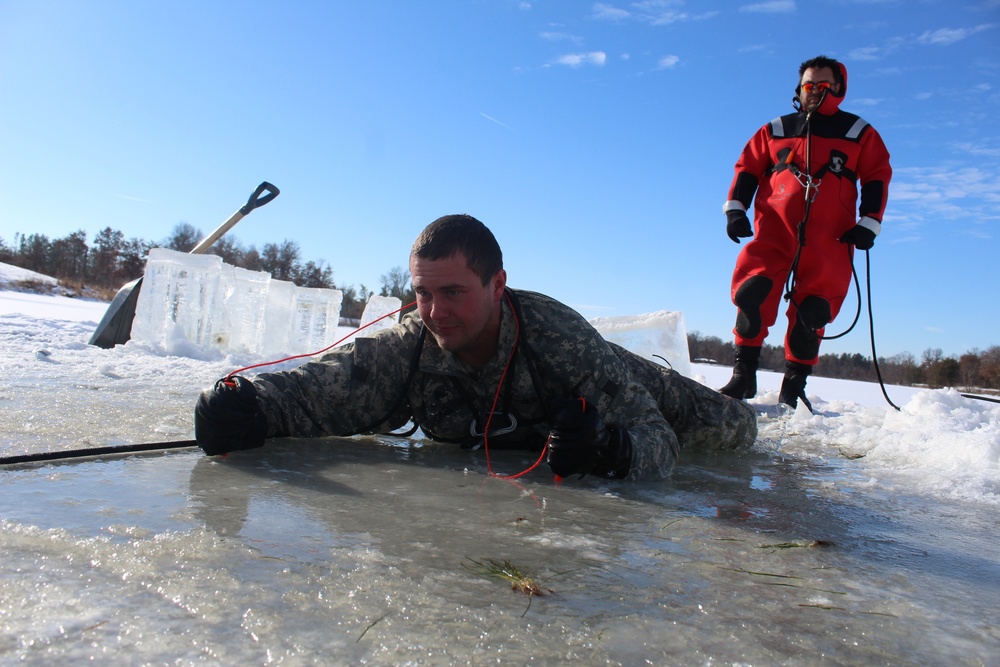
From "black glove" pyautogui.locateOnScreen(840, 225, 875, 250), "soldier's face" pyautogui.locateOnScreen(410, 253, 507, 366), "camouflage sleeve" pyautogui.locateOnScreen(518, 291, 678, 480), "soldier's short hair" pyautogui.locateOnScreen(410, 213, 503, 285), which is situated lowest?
"camouflage sleeve" pyautogui.locateOnScreen(518, 291, 678, 480)

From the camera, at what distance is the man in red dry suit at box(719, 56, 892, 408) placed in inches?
179

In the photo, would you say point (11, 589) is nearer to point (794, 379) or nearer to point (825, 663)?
point (825, 663)

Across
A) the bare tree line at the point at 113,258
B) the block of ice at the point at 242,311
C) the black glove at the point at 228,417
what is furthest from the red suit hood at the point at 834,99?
the bare tree line at the point at 113,258

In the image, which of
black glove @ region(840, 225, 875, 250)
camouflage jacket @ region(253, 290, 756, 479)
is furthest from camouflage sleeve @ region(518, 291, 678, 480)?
black glove @ region(840, 225, 875, 250)

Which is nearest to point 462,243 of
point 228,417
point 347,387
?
point 347,387

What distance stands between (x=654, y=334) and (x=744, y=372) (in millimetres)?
835

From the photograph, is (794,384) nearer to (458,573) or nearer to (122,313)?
(458,573)

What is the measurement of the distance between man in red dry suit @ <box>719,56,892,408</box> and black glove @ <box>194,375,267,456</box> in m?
3.40

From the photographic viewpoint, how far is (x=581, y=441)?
2.10m

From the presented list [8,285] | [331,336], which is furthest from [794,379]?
[8,285]

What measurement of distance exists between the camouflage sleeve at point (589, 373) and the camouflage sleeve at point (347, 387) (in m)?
0.51

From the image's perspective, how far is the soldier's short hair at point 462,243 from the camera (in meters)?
2.39

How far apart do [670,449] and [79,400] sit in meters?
2.87

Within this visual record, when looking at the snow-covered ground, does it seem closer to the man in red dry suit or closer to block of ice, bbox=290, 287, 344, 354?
the man in red dry suit
